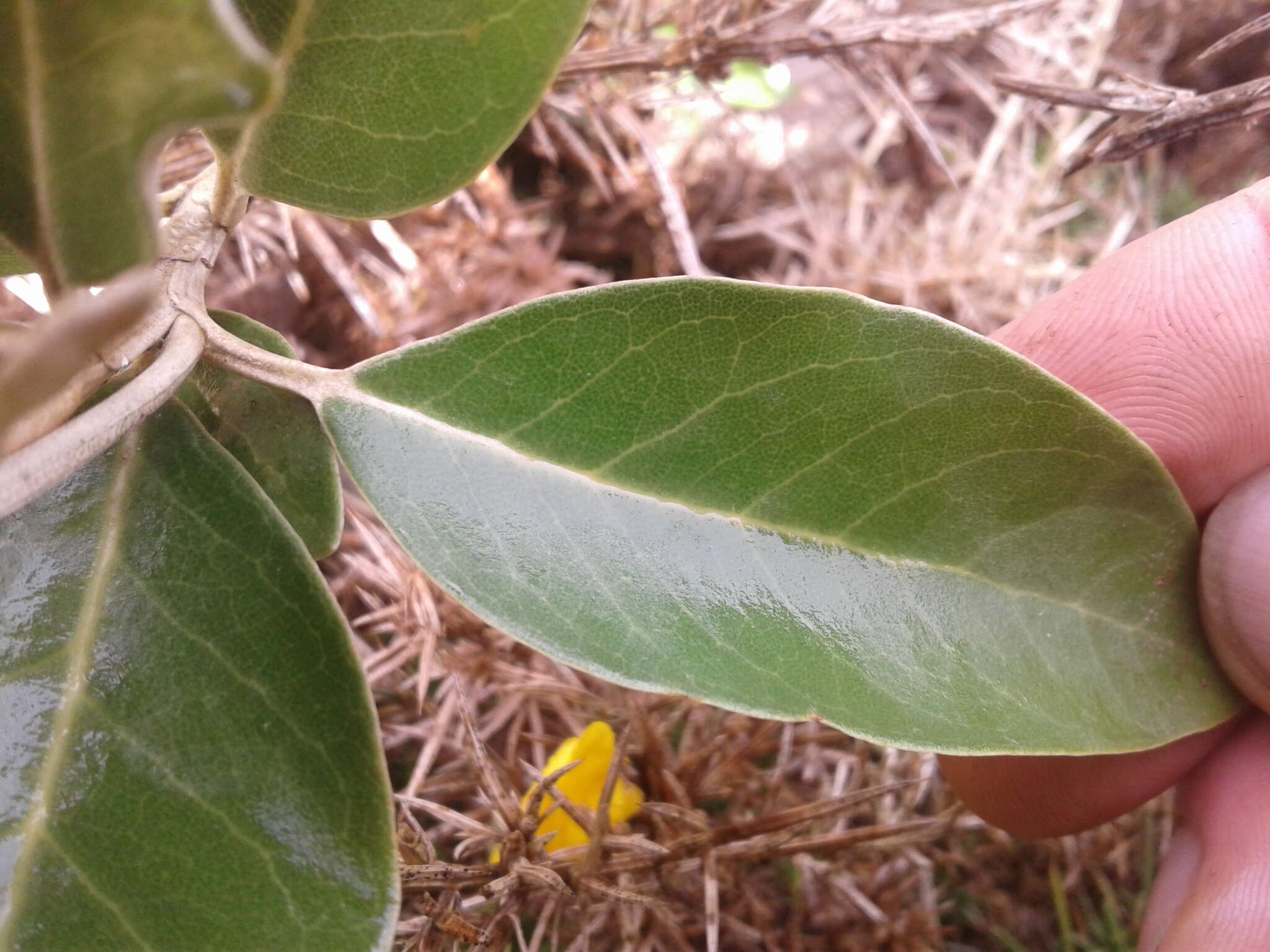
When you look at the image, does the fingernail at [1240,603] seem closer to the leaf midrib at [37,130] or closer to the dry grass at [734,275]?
the dry grass at [734,275]

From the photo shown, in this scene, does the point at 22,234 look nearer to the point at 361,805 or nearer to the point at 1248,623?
the point at 361,805

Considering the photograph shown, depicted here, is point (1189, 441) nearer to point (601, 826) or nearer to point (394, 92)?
point (601, 826)

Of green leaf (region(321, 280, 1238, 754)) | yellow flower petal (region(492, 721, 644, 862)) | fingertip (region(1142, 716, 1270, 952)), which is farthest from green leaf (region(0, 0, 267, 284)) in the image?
fingertip (region(1142, 716, 1270, 952))

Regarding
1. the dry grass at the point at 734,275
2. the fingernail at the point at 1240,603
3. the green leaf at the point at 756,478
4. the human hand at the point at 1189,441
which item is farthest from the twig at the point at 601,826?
the fingernail at the point at 1240,603

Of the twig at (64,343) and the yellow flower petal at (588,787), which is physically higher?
the twig at (64,343)

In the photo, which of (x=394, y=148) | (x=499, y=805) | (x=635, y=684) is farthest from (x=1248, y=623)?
(x=394, y=148)
